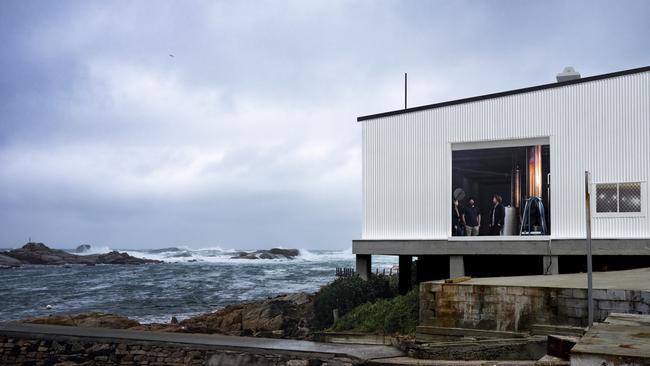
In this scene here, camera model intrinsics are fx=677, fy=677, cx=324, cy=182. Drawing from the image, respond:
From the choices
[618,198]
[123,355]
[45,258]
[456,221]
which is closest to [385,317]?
[456,221]

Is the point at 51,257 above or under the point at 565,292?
under

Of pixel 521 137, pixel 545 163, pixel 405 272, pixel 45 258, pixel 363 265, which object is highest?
pixel 521 137

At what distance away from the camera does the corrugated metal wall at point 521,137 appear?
17812 mm

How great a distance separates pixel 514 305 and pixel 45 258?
8395 centimetres

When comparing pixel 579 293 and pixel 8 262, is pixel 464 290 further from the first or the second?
pixel 8 262

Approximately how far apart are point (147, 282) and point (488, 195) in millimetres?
35762

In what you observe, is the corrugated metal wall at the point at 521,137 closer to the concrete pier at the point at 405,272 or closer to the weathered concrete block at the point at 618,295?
the concrete pier at the point at 405,272

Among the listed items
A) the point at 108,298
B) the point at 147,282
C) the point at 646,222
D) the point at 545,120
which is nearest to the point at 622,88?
the point at 545,120

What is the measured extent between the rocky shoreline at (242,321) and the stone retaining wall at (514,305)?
7.18 metres

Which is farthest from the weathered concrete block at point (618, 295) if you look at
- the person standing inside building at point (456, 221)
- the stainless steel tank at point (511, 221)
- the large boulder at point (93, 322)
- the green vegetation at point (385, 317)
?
the large boulder at point (93, 322)

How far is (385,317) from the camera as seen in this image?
56.1 ft

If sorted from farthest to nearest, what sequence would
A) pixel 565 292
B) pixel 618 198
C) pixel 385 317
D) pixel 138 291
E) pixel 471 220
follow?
1. pixel 138 291
2. pixel 471 220
3. pixel 618 198
4. pixel 385 317
5. pixel 565 292

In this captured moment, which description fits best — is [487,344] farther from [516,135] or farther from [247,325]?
[247,325]

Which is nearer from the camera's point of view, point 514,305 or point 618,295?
point 618,295
